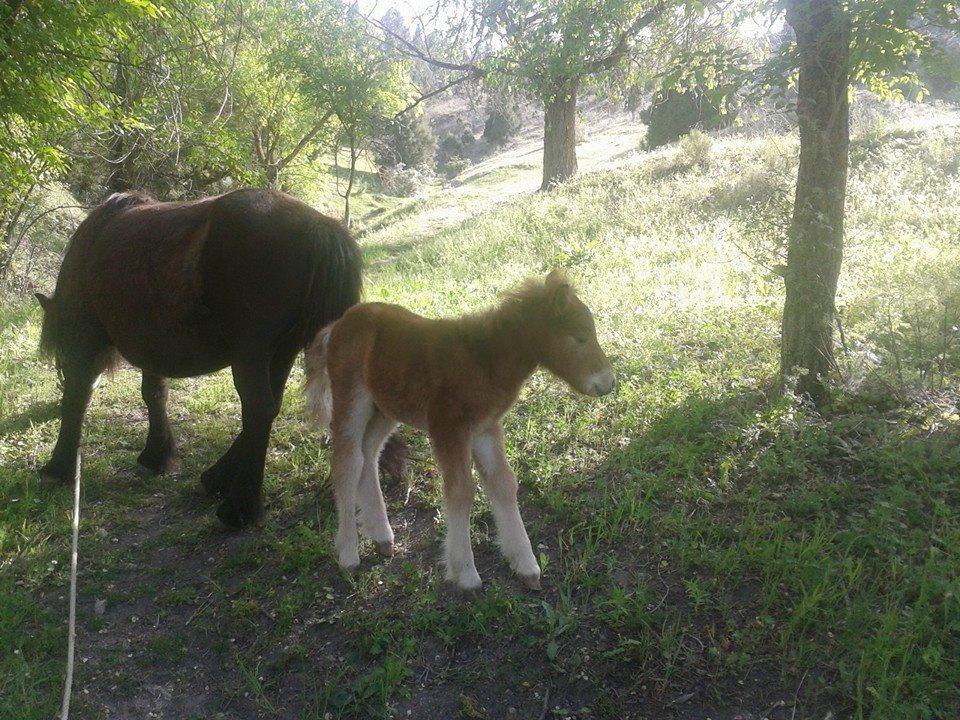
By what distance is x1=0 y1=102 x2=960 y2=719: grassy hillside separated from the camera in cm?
288

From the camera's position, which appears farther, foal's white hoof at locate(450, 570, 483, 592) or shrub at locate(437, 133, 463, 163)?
shrub at locate(437, 133, 463, 163)

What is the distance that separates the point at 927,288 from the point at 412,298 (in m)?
5.50

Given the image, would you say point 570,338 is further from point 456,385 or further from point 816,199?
point 816,199

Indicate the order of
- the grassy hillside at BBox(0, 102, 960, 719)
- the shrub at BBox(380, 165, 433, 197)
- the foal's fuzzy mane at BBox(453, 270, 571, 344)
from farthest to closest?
1. the shrub at BBox(380, 165, 433, 197)
2. the foal's fuzzy mane at BBox(453, 270, 571, 344)
3. the grassy hillside at BBox(0, 102, 960, 719)

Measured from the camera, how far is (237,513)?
4.20 meters

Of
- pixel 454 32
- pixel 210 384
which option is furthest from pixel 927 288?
pixel 454 32

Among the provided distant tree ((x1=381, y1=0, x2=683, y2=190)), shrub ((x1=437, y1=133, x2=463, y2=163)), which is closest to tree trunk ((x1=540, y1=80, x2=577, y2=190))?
distant tree ((x1=381, y1=0, x2=683, y2=190))

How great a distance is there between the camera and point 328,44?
14.5 meters

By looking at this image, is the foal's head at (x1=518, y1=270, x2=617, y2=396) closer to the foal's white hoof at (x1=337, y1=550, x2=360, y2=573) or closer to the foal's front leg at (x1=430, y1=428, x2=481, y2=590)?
the foal's front leg at (x1=430, y1=428, x2=481, y2=590)

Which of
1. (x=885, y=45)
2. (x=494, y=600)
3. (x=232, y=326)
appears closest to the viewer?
(x=494, y=600)

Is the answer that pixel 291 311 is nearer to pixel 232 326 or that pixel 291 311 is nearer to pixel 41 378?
pixel 232 326

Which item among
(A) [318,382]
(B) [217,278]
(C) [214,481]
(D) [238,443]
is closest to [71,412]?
(C) [214,481]

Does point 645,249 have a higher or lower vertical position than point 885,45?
lower

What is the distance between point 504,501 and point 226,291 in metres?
2.07
